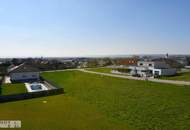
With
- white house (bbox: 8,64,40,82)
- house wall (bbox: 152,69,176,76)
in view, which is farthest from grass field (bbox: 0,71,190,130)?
house wall (bbox: 152,69,176,76)

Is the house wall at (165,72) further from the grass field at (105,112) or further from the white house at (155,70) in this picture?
the grass field at (105,112)

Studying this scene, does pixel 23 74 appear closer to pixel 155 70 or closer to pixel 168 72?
pixel 155 70

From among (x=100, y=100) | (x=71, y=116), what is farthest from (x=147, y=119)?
(x=100, y=100)

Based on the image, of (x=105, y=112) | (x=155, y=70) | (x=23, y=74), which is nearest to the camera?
(x=105, y=112)

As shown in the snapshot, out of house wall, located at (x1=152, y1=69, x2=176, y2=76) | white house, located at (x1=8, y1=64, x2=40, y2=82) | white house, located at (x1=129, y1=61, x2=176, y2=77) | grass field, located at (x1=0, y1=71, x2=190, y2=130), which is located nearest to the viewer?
grass field, located at (x1=0, y1=71, x2=190, y2=130)

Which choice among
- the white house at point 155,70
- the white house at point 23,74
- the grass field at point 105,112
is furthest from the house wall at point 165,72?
the white house at point 23,74

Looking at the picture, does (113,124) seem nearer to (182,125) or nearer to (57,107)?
(182,125)

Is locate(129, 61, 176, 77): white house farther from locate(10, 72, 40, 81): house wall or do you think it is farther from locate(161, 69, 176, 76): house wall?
locate(10, 72, 40, 81): house wall

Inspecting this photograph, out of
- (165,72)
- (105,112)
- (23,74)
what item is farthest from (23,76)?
(165,72)
